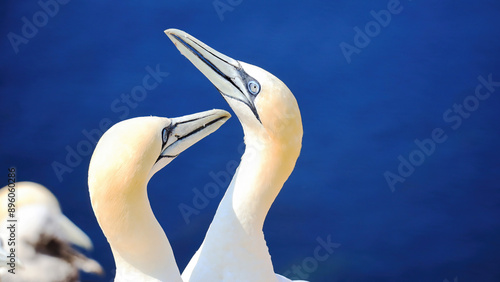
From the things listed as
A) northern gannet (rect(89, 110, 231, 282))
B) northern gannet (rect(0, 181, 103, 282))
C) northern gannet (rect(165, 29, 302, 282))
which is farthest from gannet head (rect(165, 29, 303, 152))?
northern gannet (rect(0, 181, 103, 282))

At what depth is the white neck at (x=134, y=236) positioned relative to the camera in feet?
12.3

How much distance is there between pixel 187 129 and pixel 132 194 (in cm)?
55

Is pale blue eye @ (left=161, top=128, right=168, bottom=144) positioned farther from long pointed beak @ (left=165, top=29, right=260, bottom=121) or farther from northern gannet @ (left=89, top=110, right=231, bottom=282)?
long pointed beak @ (left=165, top=29, right=260, bottom=121)

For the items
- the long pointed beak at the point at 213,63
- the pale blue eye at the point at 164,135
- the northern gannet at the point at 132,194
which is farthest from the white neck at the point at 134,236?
the long pointed beak at the point at 213,63

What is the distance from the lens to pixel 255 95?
430cm

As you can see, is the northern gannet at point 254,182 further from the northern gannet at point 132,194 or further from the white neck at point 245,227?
the northern gannet at point 132,194

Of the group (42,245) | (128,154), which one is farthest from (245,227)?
(42,245)

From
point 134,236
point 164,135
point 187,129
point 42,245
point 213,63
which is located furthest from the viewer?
point 42,245

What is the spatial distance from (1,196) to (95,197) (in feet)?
6.89

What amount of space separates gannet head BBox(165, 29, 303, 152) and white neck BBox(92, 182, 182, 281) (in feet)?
2.59

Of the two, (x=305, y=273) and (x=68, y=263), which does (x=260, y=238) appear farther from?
(x=305, y=273)

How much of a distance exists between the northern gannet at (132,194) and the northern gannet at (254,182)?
1.36 ft

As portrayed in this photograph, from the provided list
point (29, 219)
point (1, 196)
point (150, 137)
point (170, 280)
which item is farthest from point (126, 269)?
point (1, 196)

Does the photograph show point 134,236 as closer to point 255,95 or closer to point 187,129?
point 187,129
